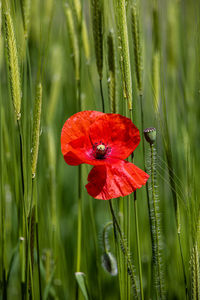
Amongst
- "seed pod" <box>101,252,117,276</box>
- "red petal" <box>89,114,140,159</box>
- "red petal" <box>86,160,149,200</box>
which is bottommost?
"seed pod" <box>101,252,117,276</box>

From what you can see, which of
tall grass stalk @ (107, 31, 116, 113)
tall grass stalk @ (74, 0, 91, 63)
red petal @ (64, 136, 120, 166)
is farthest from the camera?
tall grass stalk @ (74, 0, 91, 63)

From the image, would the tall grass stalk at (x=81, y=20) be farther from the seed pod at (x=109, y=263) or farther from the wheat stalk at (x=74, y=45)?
the seed pod at (x=109, y=263)

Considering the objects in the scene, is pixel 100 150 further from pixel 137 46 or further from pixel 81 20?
pixel 81 20

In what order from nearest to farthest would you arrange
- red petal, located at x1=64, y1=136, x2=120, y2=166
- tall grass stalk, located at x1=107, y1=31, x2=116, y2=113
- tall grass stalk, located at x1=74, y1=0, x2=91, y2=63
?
1. red petal, located at x1=64, y1=136, x2=120, y2=166
2. tall grass stalk, located at x1=107, y1=31, x2=116, y2=113
3. tall grass stalk, located at x1=74, y1=0, x2=91, y2=63

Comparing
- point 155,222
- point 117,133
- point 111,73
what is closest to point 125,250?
point 155,222

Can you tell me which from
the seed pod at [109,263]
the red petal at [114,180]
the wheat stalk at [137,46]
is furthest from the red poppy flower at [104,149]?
the seed pod at [109,263]

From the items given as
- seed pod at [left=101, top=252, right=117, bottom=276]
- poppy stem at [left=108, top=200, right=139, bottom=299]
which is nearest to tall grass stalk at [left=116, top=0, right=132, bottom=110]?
poppy stem at [left=108, top=200, right=139, bottom=299]

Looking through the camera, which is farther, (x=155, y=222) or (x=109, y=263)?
(x=109, y=263)

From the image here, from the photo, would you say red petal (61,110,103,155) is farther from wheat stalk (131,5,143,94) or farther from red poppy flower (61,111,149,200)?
wheat stalk (131,5,143,94)
